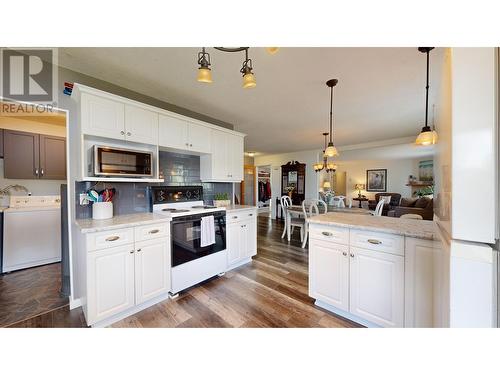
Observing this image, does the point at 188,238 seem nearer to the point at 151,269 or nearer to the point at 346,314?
the point at 151,269

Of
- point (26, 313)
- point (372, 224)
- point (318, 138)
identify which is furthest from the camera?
point (318, 138)

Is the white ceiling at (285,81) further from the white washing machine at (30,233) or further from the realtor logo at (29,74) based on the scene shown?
the white washing machine at (30,233)

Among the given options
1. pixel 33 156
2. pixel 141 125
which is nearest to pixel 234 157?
pixel 141 125

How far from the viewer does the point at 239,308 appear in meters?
1.86

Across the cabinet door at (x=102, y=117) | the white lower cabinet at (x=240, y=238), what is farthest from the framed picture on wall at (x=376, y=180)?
the cabinet door at (x=102, y=117)

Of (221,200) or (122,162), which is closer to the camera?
(122,162)

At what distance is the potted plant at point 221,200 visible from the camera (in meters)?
2.96

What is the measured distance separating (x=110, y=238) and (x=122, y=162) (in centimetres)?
76

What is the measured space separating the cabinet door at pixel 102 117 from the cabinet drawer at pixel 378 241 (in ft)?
7.83

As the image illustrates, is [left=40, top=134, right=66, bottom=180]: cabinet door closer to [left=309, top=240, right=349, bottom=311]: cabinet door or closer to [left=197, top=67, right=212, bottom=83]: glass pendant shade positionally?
[left=197, top=67, right=212, bottom=83]: glass pendant shade

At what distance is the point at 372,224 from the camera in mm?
1609
